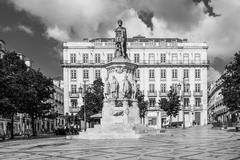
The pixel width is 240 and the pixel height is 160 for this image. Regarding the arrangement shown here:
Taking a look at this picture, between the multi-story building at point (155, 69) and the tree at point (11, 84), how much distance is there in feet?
147

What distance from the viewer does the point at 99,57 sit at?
87562 mm

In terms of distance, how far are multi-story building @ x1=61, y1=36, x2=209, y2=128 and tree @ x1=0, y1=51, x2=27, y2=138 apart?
44.8 m

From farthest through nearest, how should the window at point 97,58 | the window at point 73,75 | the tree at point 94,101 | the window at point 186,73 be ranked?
the window at point 186,73, the window at point 97,58, the window at point 73,75, the tree at point 94,101

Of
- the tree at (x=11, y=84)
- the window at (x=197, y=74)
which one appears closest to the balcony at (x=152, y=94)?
the window at (x=197, y=74)

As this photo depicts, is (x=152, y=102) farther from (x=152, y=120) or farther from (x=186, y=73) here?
(x=186, y=73)

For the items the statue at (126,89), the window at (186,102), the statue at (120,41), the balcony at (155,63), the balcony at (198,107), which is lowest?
the balcony at (198,107)

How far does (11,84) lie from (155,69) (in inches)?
2237

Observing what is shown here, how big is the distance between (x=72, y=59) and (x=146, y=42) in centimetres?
1873

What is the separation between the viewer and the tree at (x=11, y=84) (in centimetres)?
3331

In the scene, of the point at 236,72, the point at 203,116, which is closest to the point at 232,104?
the point at 236,72

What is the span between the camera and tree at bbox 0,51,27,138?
33.3m

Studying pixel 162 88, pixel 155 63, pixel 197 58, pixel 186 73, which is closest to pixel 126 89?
pixel 155 63

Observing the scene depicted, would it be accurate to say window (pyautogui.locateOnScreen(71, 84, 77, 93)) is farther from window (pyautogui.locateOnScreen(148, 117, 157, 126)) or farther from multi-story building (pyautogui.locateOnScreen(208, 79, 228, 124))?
multi-story building (pyautogui.locateOnScreen(208, 79, 228, 124))

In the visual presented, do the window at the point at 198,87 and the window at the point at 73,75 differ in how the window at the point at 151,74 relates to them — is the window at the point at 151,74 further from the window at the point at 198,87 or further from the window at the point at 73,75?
the window at the point at 73,75
